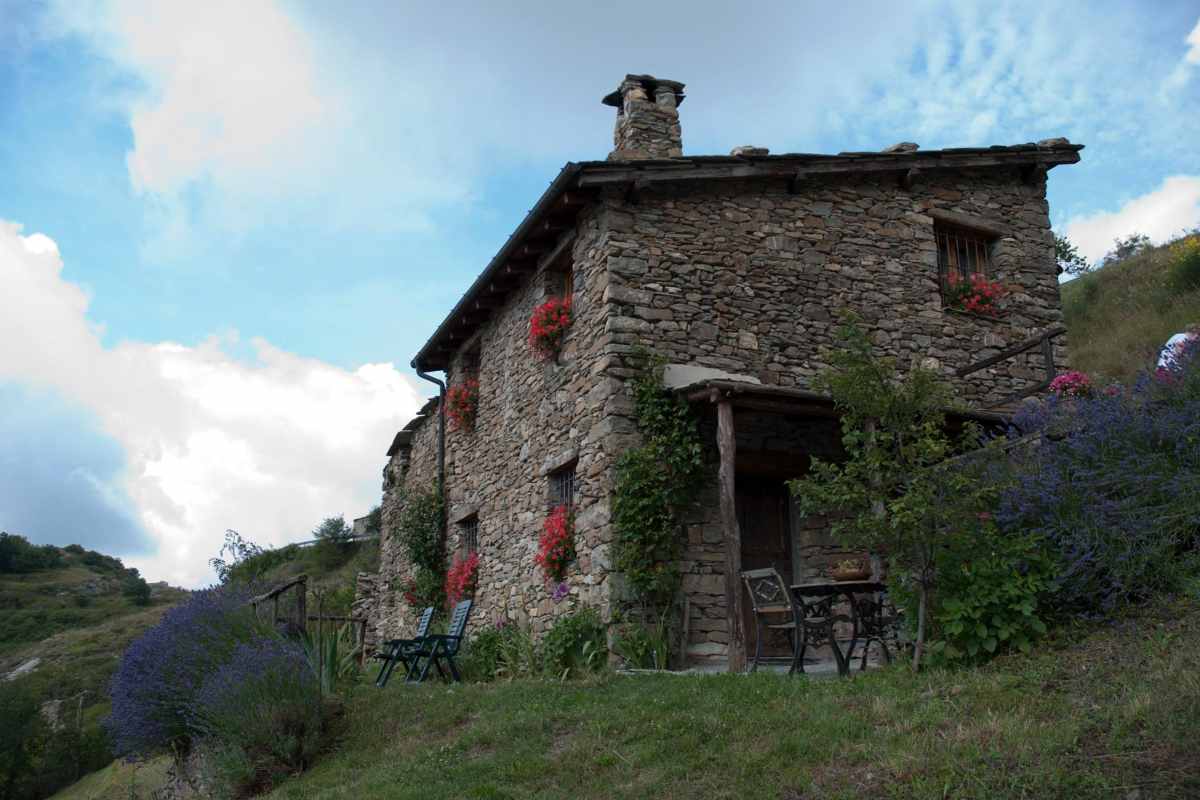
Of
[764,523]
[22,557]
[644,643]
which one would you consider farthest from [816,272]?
[22,557]

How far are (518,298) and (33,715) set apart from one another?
11867mm

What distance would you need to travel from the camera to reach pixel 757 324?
9.54 metres

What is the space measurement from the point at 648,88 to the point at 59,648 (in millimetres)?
23982

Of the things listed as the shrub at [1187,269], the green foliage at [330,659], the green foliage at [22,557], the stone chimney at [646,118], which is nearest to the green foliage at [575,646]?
the green foliage at [330,659]

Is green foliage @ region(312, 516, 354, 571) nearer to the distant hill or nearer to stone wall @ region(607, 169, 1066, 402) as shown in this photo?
the distant hill

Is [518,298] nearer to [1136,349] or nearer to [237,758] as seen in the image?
[237,758]

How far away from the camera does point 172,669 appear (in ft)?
25.1

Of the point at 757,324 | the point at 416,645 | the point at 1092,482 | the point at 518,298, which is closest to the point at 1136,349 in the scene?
the point at 757,324

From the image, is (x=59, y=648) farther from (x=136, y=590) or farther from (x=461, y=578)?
(x=461, y=578)

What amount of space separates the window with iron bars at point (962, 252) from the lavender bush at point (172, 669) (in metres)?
8.07

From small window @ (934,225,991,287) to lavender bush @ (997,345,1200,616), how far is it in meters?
4.93

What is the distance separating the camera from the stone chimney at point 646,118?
36.4ft

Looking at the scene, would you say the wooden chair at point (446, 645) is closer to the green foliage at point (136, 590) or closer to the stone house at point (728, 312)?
the stone house at point (728, 312)

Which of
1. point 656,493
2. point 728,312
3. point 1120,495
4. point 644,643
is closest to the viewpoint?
point 1120,495
